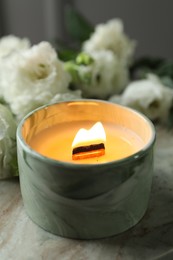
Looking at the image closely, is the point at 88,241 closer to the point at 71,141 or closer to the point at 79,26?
the point at 71,141

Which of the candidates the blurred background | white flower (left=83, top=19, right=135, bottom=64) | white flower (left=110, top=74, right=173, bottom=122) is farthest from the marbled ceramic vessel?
the blurred background

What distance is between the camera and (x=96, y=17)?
101cm

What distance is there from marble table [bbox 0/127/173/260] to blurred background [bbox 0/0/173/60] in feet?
1.93

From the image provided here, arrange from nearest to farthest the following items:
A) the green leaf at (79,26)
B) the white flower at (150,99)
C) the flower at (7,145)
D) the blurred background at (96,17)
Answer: the flower at (7,145)
the white flower at (150,99)
the green leaf at (79,26)
the blurred background at (96,17)

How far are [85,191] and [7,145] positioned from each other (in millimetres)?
136

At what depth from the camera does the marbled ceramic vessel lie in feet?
1.22

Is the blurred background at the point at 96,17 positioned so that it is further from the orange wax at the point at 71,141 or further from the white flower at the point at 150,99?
the orange wax at the point at 71,141

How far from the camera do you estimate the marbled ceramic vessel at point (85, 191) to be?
1.22ft

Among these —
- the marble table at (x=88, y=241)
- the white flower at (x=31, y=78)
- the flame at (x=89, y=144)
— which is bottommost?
the marble table at (x=88, y=241)

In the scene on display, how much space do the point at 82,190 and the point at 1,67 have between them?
0.23m

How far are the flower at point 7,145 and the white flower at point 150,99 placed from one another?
0.60 feet

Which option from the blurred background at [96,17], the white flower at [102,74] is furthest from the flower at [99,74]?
the blurred background at [96,17]

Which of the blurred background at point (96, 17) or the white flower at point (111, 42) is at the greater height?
the white flower at point (111, 42)

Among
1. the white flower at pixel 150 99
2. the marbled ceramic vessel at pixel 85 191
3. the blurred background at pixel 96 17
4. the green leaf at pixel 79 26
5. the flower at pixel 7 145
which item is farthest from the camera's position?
the blurred background at pixel 96 17
